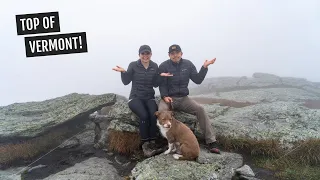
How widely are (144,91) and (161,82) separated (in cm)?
94

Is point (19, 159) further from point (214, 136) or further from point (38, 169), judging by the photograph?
point (214, 136)

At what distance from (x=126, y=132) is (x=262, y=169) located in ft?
21.4

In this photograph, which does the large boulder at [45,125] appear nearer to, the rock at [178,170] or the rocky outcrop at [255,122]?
the rocky outcrop at [255,122]

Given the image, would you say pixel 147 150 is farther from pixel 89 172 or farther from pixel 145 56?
pixel 145 56

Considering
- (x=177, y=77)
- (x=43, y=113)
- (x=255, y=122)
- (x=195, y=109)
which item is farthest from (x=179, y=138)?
(x=43, y=113)

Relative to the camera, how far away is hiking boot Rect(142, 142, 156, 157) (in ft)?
39.8

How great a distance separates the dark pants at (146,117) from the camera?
1243 cm

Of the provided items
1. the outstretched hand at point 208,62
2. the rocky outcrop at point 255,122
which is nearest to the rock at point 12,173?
the rocky outcrop at point 255,122

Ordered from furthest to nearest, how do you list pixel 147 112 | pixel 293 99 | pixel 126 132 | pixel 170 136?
pixel 293 99
pixel 126 132
pixel 147 112
pixel 170 136

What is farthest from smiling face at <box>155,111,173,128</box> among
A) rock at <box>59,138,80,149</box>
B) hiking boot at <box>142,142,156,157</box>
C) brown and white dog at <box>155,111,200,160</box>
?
rock at <box>59,138,80,149</box>

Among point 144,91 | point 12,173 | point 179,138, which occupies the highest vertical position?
point 144,91

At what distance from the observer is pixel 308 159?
39.2 feet

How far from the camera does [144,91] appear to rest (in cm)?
1323

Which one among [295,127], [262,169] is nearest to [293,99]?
[295,127]
